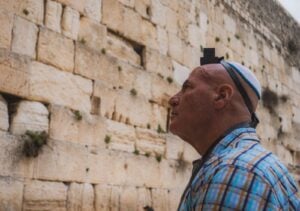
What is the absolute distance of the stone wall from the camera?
4668mm

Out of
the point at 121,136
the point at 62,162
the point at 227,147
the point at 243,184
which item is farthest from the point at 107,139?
the point at 243,184

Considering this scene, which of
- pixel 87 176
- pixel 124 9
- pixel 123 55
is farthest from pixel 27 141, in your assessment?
pixel 124 9

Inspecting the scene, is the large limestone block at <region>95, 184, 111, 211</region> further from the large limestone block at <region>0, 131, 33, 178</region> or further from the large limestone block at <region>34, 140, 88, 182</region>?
the large limestone block at <region>0, 131, 33, 178</region>

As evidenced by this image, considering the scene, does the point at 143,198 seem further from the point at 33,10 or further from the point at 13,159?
the point at 33,10

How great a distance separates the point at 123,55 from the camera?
635 centimetres

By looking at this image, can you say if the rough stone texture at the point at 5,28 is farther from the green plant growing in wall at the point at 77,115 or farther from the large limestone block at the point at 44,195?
the large limestone block at the point at 44,195

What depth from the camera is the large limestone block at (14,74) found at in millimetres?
4598

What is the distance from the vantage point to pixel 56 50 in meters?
5.20

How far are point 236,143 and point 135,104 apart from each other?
4.62 m

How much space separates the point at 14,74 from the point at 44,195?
1.23 meters

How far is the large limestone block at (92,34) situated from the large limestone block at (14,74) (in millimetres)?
1046

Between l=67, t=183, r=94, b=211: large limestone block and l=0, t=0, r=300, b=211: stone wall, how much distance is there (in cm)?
1

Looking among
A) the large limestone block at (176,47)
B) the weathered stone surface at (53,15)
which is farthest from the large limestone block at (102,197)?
the large limestone block at (176,47)

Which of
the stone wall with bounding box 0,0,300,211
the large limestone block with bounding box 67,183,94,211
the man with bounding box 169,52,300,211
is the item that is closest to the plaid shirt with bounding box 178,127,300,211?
the man with bounding box 169,52,300,211
